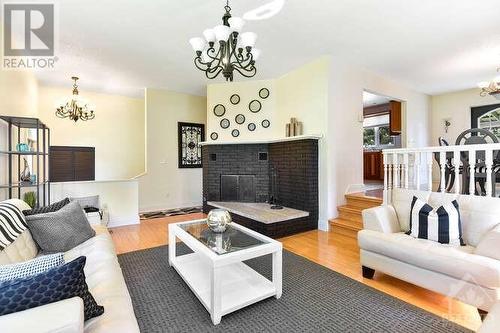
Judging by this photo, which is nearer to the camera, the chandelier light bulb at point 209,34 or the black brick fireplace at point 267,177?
the chandelier light bulb at point 209,34

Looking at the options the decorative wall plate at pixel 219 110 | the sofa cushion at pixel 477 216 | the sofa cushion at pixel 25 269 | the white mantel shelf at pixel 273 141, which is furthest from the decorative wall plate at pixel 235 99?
the sofa cushion at pixel 25 269

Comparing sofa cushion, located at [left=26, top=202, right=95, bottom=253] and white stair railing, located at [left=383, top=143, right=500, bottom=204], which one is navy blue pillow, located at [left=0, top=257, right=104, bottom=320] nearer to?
sofa cushion, located at [left=26, top=202, right=95, bottom=253]

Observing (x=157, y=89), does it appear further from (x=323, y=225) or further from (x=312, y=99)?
(x=323, y=225)

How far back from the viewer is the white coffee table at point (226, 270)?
1808 millimetres

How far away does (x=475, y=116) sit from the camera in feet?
19.7

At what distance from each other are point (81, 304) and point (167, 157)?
522cm

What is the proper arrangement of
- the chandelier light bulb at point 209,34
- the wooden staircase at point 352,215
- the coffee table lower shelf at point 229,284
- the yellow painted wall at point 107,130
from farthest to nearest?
the yellow painted wall at point 107,130 → the wooden staircase at point 352,215 → the chandelier light bulb at point 209,34 → the coffee table lower shelf at point 229,284

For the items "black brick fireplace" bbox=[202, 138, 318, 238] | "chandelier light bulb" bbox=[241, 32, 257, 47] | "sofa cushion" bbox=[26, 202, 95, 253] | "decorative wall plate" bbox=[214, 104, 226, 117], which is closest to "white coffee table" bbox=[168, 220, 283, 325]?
"sofa cushion" bbox=[26, 202, 95, 253]

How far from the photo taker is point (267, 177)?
497 centimetres

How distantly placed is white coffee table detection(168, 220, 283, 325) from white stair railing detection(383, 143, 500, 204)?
1.92m

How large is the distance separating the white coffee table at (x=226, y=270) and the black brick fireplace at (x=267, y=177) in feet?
4.67

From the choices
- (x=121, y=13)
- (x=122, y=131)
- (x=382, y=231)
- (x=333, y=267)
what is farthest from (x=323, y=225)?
(x=122, y=131)

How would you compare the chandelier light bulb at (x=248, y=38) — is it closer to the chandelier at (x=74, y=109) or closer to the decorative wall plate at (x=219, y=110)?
the decorative wall plate at (x=219, y=110)

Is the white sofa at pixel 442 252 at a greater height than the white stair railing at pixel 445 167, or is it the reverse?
the white stair railing at pixel 445 167
